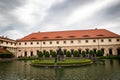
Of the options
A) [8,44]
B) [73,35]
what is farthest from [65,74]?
[8,44]

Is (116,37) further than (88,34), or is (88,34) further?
(88,34)

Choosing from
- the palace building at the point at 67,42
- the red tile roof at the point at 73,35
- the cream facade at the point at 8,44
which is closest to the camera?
the palace building at the point at 67,42

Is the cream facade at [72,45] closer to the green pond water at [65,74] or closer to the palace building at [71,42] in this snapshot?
the palace building at [71,42]

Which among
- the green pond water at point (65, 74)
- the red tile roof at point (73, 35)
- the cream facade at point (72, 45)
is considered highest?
the red tile roof at point (73, 35)

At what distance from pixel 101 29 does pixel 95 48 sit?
345 inches

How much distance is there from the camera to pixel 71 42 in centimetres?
5547


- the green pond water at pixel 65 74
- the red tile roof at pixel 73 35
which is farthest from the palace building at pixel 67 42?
the green pond water at pixel 65 74

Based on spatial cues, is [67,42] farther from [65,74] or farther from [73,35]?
[65,74]

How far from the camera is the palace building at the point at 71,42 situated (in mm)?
51969

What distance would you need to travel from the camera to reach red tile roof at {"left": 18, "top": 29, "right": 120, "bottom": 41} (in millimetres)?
53231

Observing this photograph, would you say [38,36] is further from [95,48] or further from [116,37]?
[116,37]

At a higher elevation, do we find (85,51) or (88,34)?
(88,34)

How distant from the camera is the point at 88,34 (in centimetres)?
5525

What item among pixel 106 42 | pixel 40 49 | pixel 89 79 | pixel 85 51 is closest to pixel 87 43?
pixel 85 51
